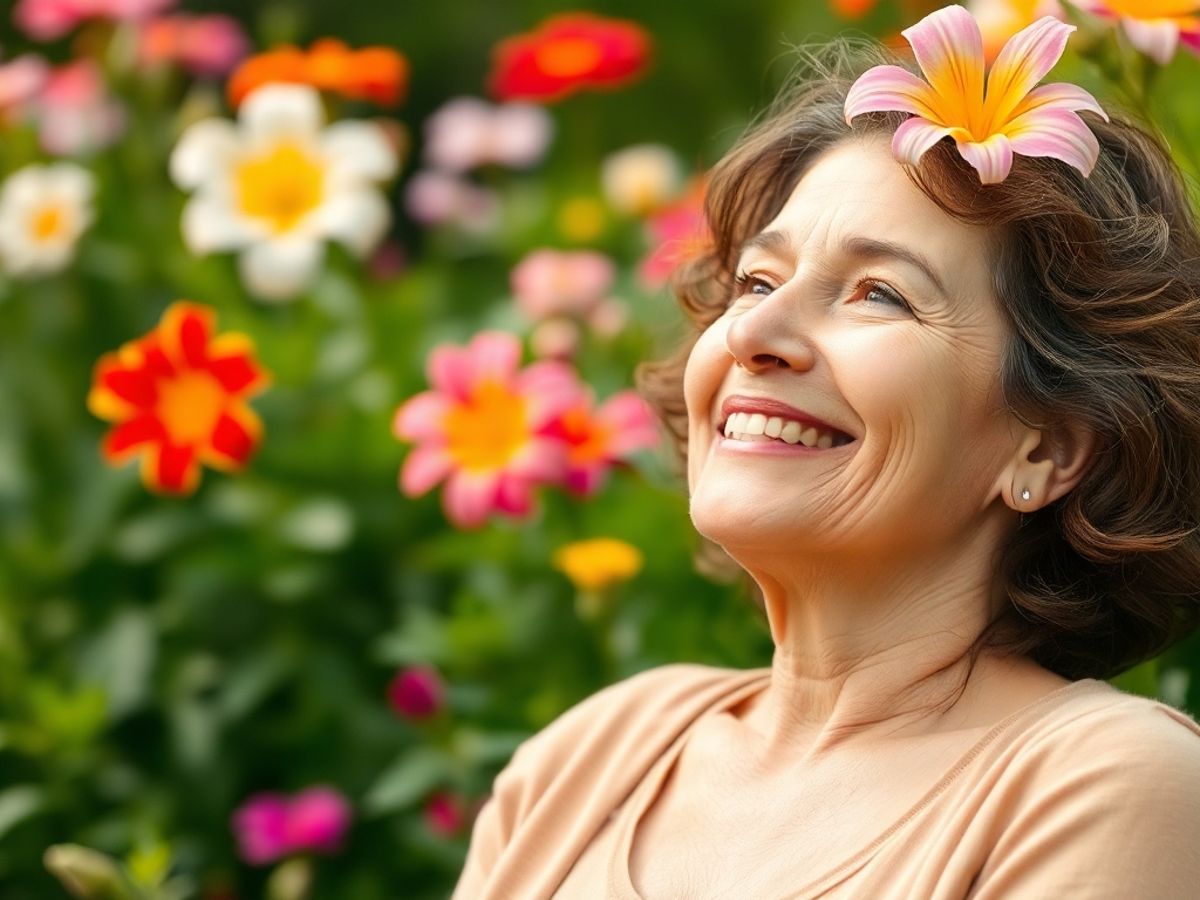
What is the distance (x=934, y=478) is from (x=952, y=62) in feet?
1.30

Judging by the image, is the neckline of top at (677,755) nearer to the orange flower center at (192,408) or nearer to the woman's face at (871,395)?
the woman's face at (871,395)

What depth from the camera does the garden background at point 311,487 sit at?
9.70ft

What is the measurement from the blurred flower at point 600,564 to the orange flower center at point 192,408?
0.61 metres

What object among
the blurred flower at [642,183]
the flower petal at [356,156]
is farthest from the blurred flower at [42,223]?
the blurred flower at [642,183]

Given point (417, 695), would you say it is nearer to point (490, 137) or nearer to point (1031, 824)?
point (1031, 824)

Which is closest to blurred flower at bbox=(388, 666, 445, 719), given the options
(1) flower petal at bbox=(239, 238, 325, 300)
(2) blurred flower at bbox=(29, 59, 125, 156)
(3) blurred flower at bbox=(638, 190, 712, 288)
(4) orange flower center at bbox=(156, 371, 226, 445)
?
(4) orange flower center at bbox=(156, 371, 226, 445)

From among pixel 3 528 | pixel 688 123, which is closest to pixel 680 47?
pixel 688 123

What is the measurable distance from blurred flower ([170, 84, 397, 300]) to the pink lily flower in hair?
1.84m

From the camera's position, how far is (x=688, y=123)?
229 inches

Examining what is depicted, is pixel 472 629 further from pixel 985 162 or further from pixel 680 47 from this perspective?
pixel 680 47

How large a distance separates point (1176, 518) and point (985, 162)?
1.38 ft

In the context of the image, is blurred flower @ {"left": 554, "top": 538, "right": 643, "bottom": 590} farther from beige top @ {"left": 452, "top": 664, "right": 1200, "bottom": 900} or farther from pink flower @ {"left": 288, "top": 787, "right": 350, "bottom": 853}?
beige top @ {"left": 452, "top": 664, "right": 1200, "bottom": 900}

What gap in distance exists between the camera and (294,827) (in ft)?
9.99

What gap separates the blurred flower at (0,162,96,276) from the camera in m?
3.78
